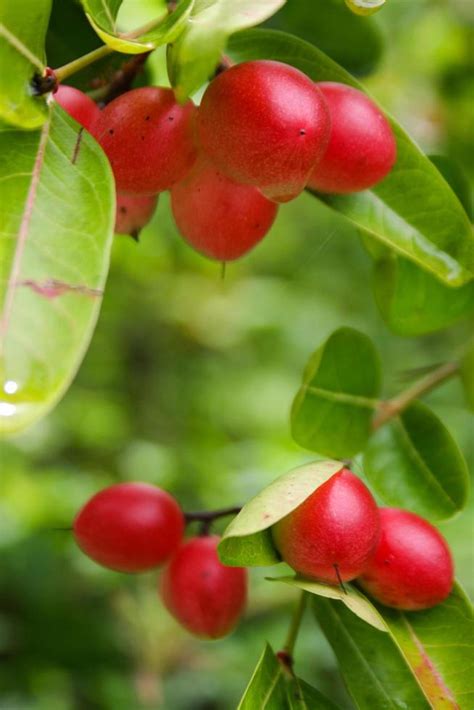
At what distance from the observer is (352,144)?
2.52ft

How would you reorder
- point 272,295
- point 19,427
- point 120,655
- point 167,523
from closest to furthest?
point 19,427, point 167,523, point 120,655, point 272,295

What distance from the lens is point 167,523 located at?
0.96 meters

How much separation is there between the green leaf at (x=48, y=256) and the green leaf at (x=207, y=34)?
0.09 m

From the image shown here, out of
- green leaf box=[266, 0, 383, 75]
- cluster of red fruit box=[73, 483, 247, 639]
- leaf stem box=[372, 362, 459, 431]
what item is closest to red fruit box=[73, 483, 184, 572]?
cluster of red fruit box=[73, 483, 247, 639]

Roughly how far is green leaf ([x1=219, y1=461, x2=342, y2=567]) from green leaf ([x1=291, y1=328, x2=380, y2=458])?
0.65 feet

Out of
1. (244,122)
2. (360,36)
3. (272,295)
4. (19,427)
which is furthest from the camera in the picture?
(272,295)

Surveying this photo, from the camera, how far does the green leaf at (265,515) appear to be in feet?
2.23

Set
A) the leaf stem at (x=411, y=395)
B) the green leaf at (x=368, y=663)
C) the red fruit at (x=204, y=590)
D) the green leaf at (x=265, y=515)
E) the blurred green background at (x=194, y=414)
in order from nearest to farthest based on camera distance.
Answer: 1. the green leaf at (x=265, y=515)
2. the green leaf at (x=368, y=663)
3. the red fruit at (x=204, y=590)
4. the leaf stem at (x=411, y=395)
5. the blurred green background at (x=194, y=414)

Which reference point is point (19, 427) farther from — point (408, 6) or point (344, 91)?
point (408, 6)

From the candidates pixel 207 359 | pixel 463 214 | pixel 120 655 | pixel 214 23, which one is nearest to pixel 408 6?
pixel 463 214

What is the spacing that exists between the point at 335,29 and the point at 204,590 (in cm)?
68

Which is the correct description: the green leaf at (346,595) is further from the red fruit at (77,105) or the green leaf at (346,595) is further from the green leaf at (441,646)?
the red fruit at (77,105)

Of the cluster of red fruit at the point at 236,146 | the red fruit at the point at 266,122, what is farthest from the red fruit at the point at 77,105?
the red fruit at the point at 266,122

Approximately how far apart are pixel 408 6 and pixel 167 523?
1.14m
